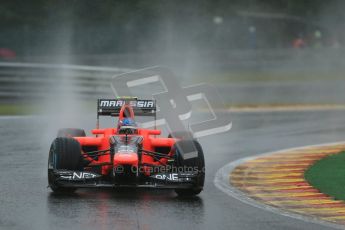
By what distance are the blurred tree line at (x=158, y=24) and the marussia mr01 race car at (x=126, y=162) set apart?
57.3 feet

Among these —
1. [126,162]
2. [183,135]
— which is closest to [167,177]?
[126,162]

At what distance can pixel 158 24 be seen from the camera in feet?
111

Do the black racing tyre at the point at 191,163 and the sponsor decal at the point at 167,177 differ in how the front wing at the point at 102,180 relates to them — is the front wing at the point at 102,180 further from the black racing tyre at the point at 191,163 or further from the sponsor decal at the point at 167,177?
the black racing tyre at the point at 191,163

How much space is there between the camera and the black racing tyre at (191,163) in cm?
1207

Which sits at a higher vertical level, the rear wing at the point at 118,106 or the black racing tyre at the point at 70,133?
the rear wing at the point at 118,106

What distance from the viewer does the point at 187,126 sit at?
21281mm

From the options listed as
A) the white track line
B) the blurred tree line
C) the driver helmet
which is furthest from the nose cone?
the blurred tree line

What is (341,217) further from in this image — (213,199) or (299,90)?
(299,90)

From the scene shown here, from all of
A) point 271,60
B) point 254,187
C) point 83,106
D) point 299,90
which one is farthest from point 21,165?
point 271,60

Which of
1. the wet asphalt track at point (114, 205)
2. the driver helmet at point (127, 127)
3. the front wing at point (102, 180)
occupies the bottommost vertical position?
the wet asphalt track at point (114, 205)

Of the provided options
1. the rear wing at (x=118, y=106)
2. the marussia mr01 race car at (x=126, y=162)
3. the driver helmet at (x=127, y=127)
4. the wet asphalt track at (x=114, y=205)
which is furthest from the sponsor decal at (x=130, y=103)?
the wet asphalt track at (x=114, y=205)

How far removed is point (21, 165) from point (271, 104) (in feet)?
44.5

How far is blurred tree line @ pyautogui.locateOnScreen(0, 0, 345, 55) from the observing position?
30281 mm

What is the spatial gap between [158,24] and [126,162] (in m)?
22.6
